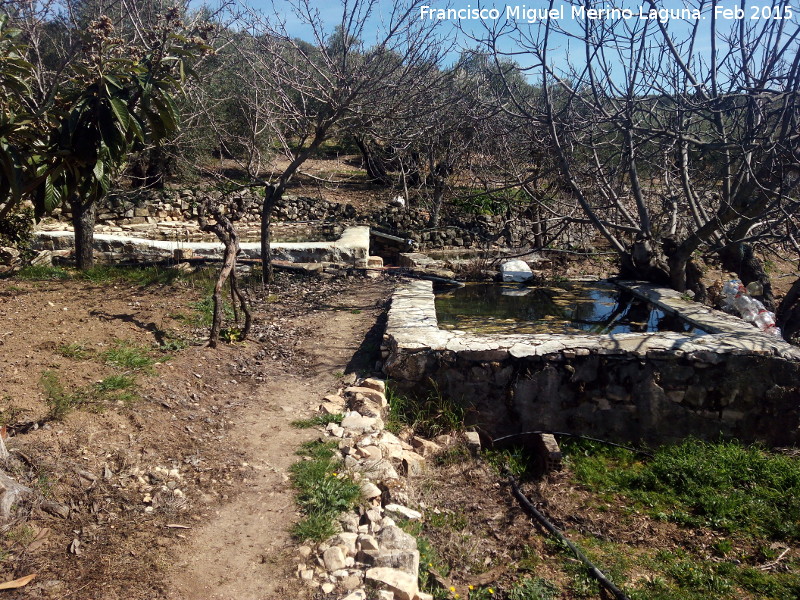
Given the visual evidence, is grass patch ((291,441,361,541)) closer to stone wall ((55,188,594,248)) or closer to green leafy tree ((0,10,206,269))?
green leafy tree ((0,10,206,269))

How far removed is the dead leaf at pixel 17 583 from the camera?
2639 mm

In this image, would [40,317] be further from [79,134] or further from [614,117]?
[614,117]

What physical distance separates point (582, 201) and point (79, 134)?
5.55 meters

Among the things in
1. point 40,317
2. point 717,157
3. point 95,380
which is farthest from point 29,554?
point 717,157

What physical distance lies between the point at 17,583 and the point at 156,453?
130 centimetres

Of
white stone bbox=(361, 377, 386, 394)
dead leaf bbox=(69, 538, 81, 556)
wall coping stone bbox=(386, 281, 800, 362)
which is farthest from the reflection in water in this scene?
dead leaf bbox=(69, 538, 81, 556)

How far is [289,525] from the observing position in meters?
3.45

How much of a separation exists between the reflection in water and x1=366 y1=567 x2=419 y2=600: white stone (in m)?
3.42

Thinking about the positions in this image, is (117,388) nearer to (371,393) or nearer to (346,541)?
(371,393)

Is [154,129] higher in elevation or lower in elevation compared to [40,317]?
higher

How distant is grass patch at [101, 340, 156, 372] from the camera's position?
16.6 ft

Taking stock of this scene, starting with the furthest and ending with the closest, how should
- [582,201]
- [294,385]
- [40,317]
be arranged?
[582,201]
[40,317]
[294,385]

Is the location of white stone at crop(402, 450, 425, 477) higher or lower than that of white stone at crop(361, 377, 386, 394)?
lower

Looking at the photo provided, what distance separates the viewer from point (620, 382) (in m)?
5.26
